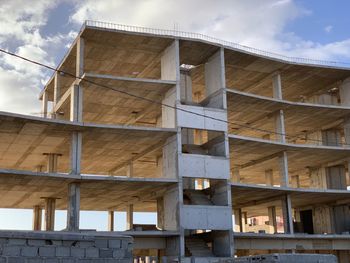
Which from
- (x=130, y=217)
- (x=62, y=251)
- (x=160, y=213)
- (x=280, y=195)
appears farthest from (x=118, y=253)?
(x=130, y=217)

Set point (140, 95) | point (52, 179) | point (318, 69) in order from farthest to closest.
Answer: point (318, 69), point (140, 95), point (52, 179)

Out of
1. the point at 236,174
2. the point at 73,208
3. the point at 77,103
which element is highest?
the point at 77,103

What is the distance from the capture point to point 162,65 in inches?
1644

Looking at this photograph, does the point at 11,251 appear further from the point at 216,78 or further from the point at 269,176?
the point at 269,176

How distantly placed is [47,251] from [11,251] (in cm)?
118

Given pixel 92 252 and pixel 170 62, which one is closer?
pixel 92 252

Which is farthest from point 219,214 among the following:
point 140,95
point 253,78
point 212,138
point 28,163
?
point 28,163

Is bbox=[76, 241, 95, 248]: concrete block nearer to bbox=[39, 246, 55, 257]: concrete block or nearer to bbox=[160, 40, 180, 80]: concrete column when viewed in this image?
bbox=[39, 246, 55, 257]: concrete block

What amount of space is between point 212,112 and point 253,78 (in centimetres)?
873

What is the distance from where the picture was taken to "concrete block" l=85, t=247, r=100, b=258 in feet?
55.9

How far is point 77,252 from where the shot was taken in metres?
16.9

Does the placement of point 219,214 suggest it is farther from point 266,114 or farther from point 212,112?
point 266,114

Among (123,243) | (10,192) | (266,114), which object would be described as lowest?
(123,243)

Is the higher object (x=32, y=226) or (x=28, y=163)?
(x=28, y=163)
